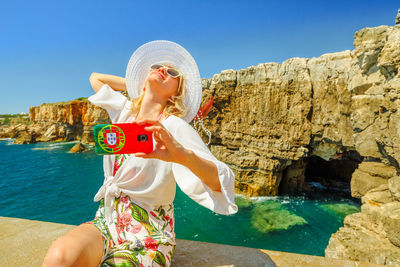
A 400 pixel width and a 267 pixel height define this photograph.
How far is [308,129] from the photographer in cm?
1069

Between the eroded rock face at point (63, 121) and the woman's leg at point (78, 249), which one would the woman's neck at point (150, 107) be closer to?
the woman's leg at point (78, 249)

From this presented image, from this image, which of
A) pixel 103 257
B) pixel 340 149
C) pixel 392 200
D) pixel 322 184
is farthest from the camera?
pixel 322 184

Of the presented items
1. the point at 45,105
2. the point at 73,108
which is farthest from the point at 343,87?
the point at 45,105

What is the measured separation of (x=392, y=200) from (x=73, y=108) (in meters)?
40.4

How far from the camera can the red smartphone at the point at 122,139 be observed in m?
1.13

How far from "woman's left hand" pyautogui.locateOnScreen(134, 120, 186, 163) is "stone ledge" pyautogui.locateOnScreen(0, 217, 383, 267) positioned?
98 cm

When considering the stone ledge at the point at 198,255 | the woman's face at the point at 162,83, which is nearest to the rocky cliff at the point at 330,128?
the stone ledge at the point at 198,255

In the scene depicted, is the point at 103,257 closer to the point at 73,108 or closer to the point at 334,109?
the point at 334,109

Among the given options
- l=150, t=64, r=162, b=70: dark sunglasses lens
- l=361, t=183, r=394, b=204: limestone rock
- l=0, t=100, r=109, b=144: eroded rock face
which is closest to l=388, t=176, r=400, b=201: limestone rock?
l=361, t=183, r=394, b=204: limestone rock

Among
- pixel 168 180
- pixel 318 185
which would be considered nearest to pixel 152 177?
pixel 168 180

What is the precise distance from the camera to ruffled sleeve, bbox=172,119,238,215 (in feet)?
3.93

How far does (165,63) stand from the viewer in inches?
72.6

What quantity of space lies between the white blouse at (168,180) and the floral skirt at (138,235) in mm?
46

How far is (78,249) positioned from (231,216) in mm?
10412
